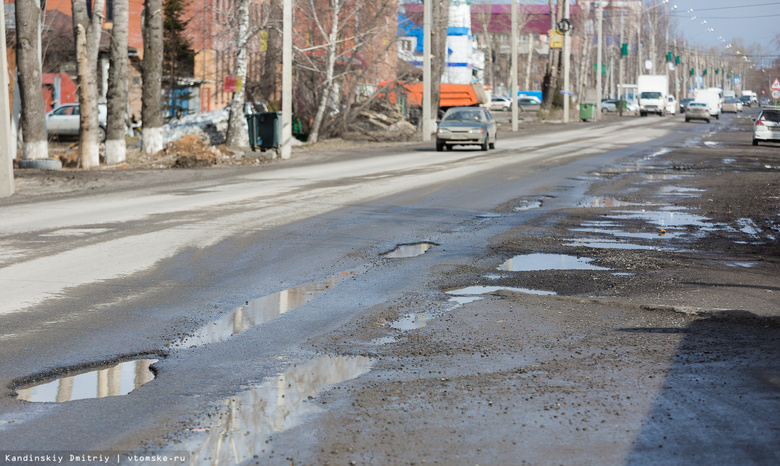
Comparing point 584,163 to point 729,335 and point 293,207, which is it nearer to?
point 293,207

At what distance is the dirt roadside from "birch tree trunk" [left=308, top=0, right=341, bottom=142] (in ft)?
77.5

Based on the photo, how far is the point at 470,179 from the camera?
21781 millimetres

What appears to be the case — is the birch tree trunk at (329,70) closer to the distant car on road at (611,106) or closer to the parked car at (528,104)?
the parked car at (528,104)

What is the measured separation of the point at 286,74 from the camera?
28.8 metres

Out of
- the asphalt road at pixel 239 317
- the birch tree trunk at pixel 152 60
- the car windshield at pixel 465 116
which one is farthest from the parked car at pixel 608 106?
the asphalt road at pixel 239 317

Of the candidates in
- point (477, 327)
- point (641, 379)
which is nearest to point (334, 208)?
point (477, 327)

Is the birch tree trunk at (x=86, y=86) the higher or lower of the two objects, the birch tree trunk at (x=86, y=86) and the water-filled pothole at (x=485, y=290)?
the higher

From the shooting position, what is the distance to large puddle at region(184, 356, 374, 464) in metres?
4.63

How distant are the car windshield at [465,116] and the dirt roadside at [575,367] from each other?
864 inches

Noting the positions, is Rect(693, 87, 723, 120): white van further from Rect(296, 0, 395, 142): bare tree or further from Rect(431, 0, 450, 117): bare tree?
Rect(296, 0, 395, 142): bare tree

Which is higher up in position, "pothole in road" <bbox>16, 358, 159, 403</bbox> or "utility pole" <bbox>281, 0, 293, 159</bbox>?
"utility pole" <bbox>281, 0, 293, 159</bbox>

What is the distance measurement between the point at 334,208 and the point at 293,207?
27.5 inches

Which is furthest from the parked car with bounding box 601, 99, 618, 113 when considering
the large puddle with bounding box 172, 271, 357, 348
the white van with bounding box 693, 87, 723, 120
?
the large puddle with bounding box 172, 271, 357, 348

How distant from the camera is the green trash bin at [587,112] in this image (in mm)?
72438
